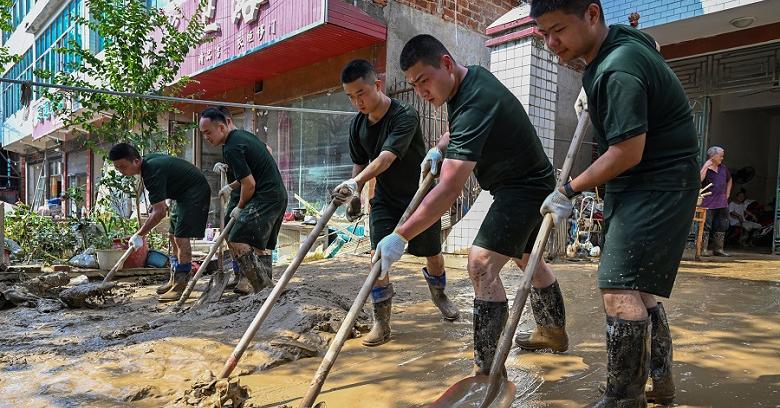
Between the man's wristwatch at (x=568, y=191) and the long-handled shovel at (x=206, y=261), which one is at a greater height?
the man's wristwatch at (x=568, y=191)

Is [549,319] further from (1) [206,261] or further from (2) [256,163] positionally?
(1) [206,261]

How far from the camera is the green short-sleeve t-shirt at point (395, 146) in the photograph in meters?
3.04

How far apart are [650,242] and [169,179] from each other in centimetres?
455

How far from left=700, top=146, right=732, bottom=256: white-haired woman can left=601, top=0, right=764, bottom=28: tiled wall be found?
1854mm

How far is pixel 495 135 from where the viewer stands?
233 centimetres

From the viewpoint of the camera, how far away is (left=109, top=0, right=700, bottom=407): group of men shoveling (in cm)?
172

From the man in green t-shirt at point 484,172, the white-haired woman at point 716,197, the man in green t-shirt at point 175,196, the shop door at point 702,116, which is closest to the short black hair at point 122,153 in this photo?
the man in green t-shirt at point 175,196

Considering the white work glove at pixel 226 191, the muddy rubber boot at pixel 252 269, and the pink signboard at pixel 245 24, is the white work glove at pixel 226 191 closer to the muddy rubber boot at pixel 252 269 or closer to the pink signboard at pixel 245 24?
the muddy rubber boot at pixel 252 269

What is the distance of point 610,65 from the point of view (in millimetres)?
1668

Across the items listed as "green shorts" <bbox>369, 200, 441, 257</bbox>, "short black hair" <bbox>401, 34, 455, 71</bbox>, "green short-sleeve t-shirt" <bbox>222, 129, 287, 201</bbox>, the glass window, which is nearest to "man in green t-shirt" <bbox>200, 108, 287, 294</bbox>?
"green short-sleeve t-shirt" <bbox>222, 129, 287, 201</bbox>

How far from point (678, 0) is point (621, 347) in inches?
Result: 256

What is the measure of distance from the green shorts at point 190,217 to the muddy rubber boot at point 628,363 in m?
4.20

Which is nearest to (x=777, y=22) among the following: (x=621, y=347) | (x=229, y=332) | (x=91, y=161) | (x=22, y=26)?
(x=621, y=347)

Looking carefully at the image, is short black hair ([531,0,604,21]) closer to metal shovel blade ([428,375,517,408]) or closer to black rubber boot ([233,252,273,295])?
metal shovel blade ([428,375,517,408])
